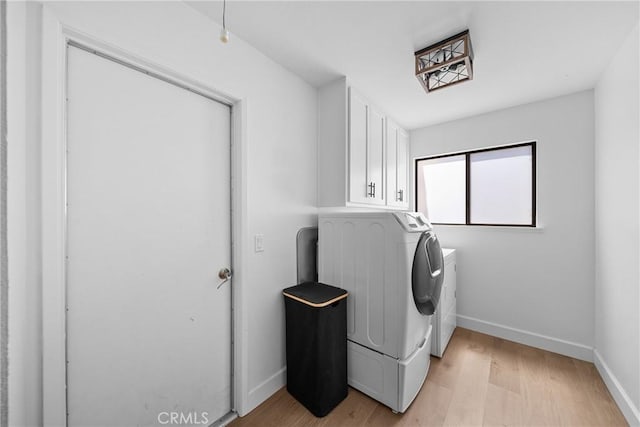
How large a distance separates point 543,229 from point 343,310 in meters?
2.13

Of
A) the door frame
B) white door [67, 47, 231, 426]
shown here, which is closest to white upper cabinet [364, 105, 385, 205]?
white door [67, 47, 231, 426]

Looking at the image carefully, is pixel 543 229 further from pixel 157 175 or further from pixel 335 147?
pixel 157 175

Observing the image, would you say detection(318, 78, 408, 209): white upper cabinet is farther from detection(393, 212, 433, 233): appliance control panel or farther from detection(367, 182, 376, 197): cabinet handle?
detection(393, 212, 433, 233): appliance control panel

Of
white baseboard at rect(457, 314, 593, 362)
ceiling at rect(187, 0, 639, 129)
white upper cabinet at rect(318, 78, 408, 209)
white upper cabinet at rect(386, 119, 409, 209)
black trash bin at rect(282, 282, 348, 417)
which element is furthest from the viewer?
white upper cabinet at rect(386, 119, 409, 209)

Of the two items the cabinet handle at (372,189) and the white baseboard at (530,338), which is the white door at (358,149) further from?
the white baseboard at (530,338)

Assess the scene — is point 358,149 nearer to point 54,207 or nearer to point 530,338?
point 54,207

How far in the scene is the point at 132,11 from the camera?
1124 mm

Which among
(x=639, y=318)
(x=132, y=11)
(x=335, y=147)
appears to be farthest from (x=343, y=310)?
(x=132, y=11)

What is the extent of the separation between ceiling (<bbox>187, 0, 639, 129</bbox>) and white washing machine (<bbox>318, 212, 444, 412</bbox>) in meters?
1.09

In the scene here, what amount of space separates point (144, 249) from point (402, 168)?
2637 millimetres

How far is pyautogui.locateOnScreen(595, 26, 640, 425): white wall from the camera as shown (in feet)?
4.85

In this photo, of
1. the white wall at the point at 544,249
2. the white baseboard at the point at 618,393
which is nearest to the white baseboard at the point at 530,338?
the white wall at the point at 544,249

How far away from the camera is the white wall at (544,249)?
2.21 metres

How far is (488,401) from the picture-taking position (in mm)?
1692
